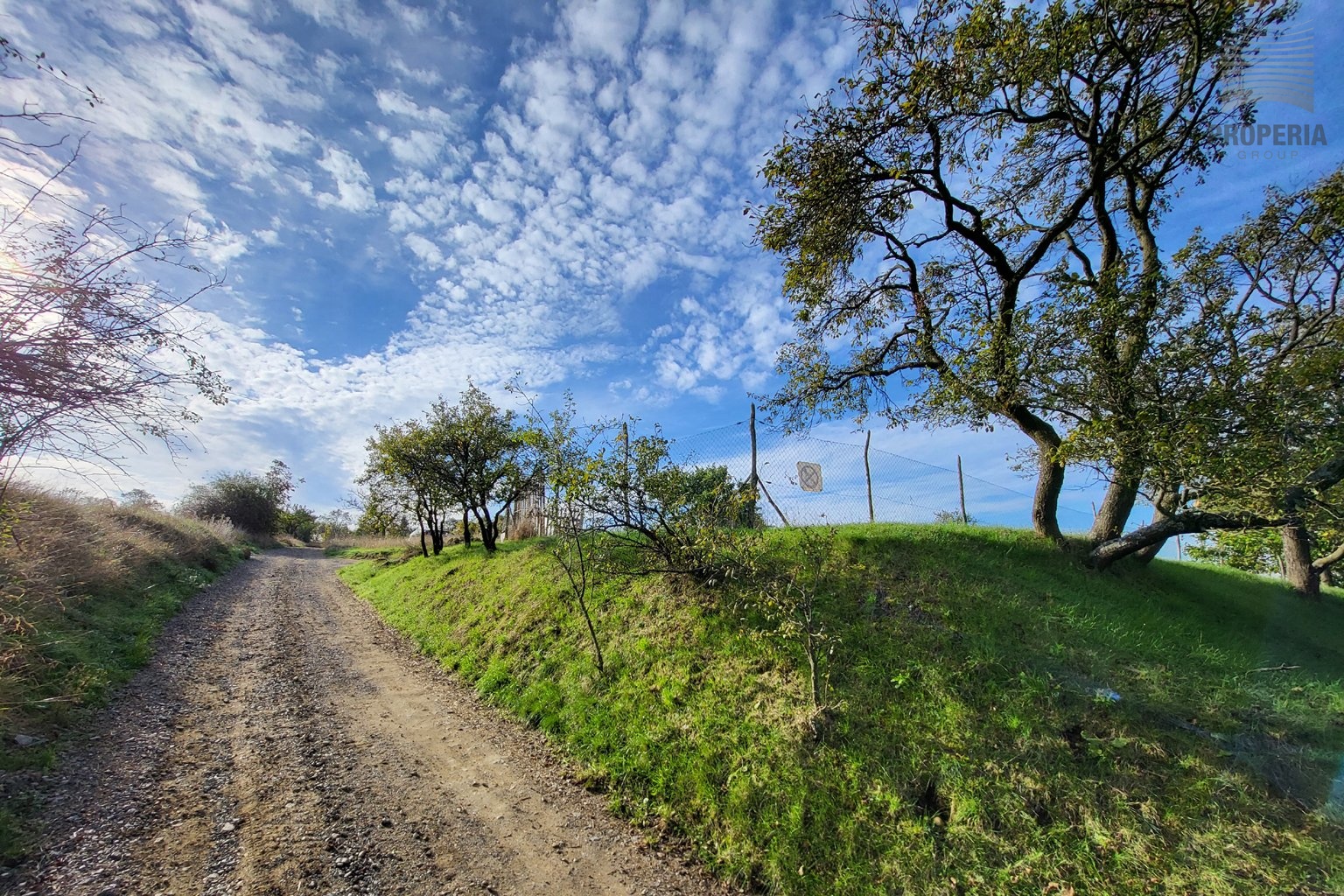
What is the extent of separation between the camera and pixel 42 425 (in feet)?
14.2

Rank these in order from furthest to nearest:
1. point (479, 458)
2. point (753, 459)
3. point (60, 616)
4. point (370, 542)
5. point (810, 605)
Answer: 1. point (370, 542)
2. point (479, 458)
3. point (753, 459)
4. point (60, 616)
5. point (810, 605)

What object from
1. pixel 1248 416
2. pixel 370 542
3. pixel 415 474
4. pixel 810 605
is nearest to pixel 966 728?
pixel 810 605

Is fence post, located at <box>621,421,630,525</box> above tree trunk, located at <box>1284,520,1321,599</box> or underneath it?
above

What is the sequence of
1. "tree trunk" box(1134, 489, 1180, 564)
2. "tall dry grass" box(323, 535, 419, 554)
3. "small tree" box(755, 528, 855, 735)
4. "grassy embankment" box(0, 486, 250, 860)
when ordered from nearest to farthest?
"grassy embankment" box(0, 486, 250, 860), "small tree" box(755, 528, 855, 735), "tree trunk" box(1134, 489, 1180, 564), "tall dry grass" box(323, 535, 419, 554)

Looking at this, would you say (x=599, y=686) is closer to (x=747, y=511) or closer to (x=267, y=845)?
(x=267, y=845)

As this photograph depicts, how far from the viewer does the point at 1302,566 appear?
10.8 m

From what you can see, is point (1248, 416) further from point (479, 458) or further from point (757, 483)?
point (479, 458)

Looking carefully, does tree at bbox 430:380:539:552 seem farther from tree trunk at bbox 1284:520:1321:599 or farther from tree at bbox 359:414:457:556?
tree trunk at bbox 1284:520:1321:599

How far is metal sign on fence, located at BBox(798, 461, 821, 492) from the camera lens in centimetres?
1049

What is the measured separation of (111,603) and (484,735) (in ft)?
27.3

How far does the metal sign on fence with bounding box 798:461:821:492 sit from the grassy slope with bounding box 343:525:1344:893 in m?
2.34

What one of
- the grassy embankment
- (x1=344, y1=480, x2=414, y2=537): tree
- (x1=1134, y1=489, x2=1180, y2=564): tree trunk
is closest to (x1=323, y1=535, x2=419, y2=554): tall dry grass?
(x1=344, y1=480, x2=414, y2=537): tree

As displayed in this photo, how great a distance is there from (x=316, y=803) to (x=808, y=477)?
9392 mm

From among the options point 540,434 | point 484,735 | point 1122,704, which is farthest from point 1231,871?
point 540,434
